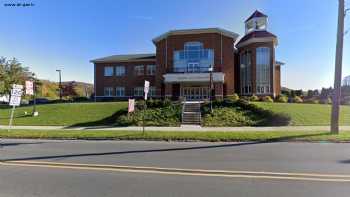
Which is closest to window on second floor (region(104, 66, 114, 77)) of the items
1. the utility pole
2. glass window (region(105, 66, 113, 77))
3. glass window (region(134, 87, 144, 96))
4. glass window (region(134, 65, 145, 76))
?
glass window (region(105, 66, 113, 77))

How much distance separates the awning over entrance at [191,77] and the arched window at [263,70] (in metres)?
5.74

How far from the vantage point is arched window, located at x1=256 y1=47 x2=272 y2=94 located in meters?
40.3

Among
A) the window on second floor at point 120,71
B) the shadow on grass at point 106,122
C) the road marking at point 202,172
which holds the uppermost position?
the window on second floor at point 120,71

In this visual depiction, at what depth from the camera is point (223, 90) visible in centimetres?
3984

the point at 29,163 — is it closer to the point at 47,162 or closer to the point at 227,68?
the point at 47,162

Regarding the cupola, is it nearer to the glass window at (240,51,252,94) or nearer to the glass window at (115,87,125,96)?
the glass window at (240,51,252,94)

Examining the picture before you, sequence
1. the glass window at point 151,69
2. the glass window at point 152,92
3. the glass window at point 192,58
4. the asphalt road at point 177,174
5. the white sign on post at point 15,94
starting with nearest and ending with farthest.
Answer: the asphalt road at point 177,174
the white sign on post at point 15,94
the glass window at point 192,58
the glass window at point 152,92
the glass window at point 151,69

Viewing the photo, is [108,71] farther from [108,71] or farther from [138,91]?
[138,91]

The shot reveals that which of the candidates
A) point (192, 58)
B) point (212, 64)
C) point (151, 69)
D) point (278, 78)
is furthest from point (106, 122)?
point (278, 78)

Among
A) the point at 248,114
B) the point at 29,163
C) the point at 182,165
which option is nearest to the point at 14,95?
the point at 29,163

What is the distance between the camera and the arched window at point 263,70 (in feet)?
132

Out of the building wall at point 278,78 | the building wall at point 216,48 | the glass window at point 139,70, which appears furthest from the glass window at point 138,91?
the building wall at point 278,78

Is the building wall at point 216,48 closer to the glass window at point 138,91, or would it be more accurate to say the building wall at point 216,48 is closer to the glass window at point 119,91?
the glass window at point 138,91

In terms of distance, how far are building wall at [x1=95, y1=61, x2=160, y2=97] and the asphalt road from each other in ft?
116
